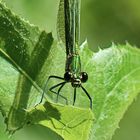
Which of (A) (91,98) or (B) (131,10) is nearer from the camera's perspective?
(A) (91,98)

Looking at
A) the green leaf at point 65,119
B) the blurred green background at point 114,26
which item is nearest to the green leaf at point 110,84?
the green leaf at point 65,119

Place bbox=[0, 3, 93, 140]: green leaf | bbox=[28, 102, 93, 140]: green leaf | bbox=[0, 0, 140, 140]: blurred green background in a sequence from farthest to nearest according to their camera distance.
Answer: bbox=[0, 0, 140, 140]: blurred green background, bbox=[0, 3, 93, 140]: green leaf, bbox=[28, 102, 93, 140]: green leaf

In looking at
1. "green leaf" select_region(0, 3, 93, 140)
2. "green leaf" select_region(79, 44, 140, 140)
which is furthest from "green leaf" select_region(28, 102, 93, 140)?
"green leaf" select_region(79, 44, 140, 140)

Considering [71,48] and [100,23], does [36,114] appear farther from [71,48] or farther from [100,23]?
[100,23]

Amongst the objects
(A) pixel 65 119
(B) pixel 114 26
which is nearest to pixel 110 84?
(A) pixel 65 119

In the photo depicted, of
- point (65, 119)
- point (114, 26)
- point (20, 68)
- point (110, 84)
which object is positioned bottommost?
point (65, 119)

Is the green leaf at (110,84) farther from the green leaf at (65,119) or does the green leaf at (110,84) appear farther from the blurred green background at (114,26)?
the blurred green background at (114,26)

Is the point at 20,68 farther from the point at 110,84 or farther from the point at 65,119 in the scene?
the point at 110,84

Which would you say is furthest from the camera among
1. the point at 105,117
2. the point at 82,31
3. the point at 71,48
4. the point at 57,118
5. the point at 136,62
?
the point at 82,31

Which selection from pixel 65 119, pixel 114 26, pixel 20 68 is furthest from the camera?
pixel 114 26

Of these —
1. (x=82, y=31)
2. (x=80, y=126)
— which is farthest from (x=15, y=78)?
(x=82, y=31)

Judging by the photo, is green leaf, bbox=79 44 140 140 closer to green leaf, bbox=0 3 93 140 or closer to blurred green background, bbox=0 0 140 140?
green leaf, bbox=0 3 93 140
